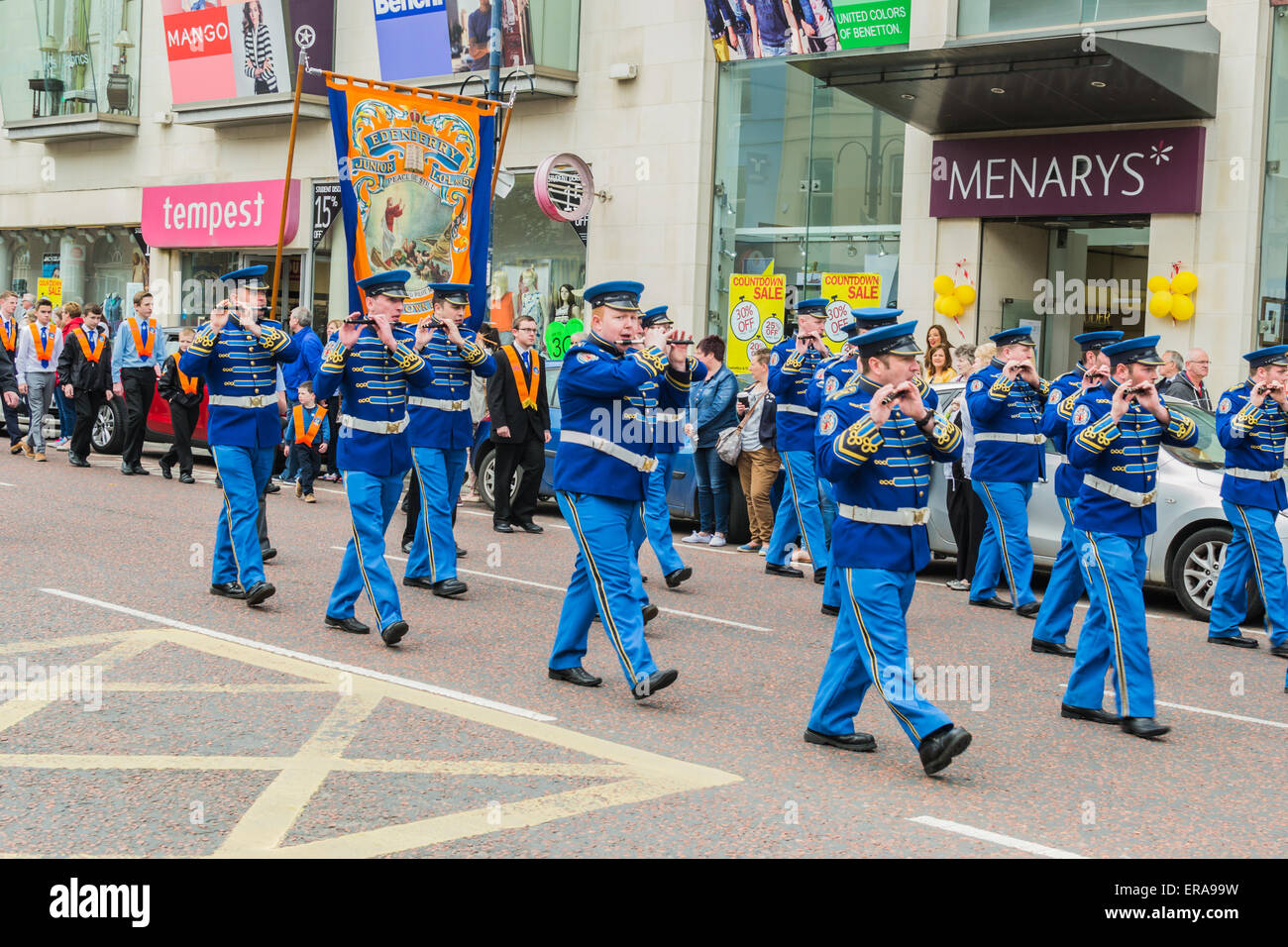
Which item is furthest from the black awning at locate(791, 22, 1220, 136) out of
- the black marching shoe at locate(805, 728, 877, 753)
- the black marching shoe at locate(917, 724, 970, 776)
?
the black marching shoe at locate(917, 724, 970, 776)

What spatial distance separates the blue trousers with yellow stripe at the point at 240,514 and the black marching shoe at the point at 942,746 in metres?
4.73

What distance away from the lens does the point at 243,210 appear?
28188 mm

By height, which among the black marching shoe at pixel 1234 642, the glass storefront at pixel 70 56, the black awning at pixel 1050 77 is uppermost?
the glass storefront at pixel 70 56

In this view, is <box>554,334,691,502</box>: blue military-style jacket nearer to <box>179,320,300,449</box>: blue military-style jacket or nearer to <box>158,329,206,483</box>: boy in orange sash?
<box>179,320,300,449</box>: blue military-style jacket

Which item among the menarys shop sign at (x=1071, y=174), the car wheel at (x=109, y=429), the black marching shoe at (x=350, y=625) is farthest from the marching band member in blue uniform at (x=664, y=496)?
the car wheel at (x=109, y=429)

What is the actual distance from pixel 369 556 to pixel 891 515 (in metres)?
3.31

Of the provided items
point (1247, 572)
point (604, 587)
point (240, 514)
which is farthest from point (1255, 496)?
point (240, 514)

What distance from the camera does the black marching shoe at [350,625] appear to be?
861 cm

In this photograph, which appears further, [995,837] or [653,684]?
[653,684]

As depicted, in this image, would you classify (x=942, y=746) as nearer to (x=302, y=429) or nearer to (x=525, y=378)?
(x=525, y=378)

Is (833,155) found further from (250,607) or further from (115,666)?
(115,666)

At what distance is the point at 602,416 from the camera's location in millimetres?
→ 7402

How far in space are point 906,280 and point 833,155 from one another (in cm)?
240

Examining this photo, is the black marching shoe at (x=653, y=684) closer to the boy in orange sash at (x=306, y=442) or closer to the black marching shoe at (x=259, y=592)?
the black marching shoe at (x=259, y=592)
